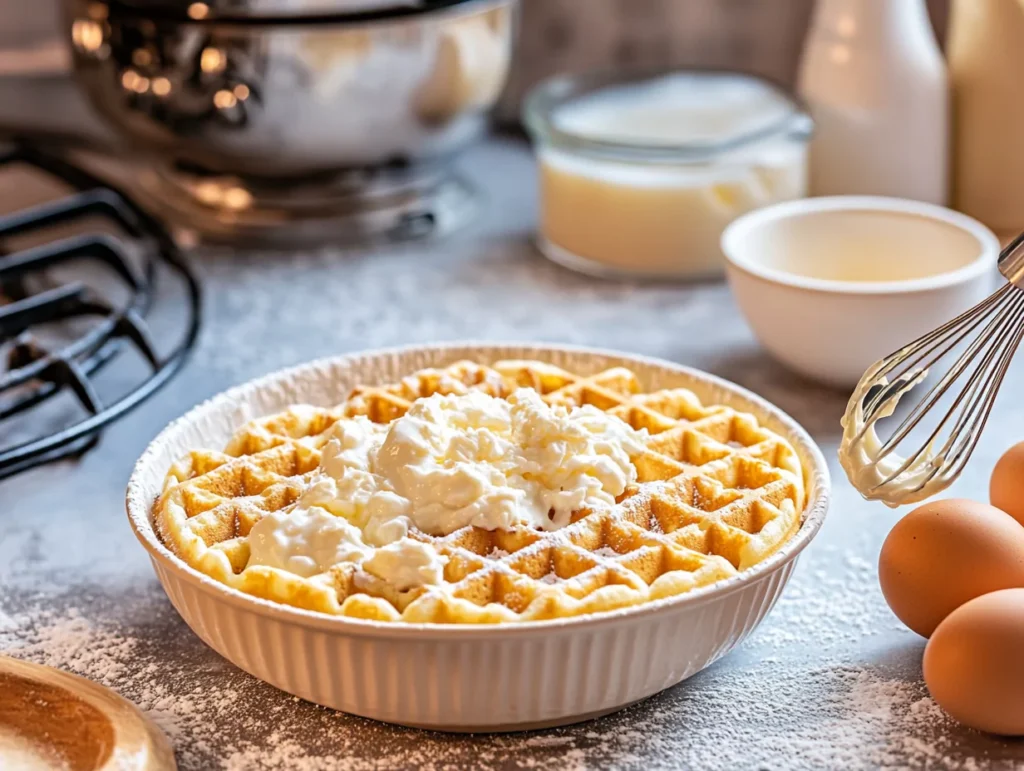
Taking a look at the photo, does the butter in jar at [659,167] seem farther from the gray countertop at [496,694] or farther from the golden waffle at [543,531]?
the golden waffle at [543,531]

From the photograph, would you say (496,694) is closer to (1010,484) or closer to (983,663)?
(983,663)

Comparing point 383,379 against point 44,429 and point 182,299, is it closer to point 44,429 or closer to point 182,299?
point 44,429

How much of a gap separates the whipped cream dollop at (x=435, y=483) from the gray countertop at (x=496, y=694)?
0.11 metres

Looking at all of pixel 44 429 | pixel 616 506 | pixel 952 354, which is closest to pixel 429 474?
pixel 616 506

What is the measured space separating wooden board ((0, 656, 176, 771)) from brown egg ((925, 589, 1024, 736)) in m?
0.44

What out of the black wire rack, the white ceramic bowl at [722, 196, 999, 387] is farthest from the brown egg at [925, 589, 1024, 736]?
the black wire rack

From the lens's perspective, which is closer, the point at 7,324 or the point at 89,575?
the point at 89,575

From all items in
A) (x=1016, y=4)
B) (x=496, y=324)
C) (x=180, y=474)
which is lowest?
(x=496, y=324)

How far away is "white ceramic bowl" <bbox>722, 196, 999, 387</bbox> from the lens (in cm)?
113

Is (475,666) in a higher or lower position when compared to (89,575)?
higher

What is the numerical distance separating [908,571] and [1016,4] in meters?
0.83

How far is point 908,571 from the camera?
817mm

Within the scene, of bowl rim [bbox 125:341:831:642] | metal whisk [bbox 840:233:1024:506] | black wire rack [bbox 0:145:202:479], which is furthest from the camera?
black wire rack [bbox 0:145:202:479]

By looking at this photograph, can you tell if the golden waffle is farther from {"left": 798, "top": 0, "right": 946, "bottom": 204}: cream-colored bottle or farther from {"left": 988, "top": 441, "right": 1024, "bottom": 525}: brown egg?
{"left": 798, "top": 0, "right": 946, "bottom": 204}: cream-colored bottle
